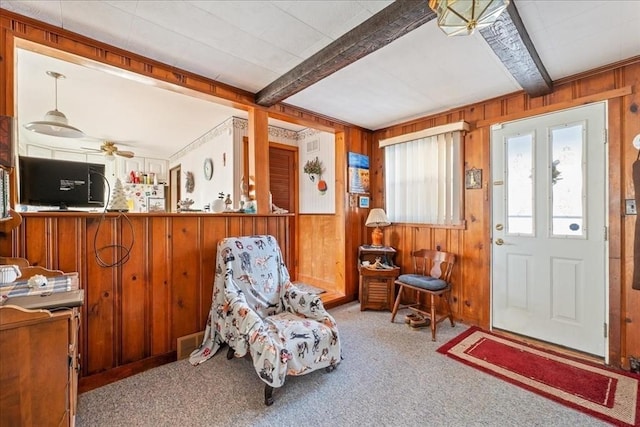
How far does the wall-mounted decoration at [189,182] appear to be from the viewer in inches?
205

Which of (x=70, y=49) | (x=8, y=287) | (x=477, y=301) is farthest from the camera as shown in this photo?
(x=477, y=301)

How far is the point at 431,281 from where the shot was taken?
287cm

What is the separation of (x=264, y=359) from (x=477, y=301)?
2.38m

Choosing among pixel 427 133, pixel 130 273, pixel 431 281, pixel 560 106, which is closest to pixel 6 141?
pixel 130 273

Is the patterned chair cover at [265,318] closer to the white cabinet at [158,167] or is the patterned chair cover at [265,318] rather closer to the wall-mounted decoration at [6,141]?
the wall-mounted decoration at [6,141]

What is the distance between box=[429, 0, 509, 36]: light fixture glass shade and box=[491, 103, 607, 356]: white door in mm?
1853

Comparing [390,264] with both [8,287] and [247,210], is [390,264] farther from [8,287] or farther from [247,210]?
[8,287]

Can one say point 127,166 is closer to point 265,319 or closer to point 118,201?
point 118,201

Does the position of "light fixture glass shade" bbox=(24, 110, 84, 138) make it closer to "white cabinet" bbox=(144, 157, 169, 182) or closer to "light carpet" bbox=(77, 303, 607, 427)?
"light carpet" bbox=(77, 303, 607, 427)

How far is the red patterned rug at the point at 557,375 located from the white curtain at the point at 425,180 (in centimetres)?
130

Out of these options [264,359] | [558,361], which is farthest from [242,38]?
[558,361]

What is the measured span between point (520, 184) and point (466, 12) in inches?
82.2

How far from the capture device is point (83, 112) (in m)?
3.52

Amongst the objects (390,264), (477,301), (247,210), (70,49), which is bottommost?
(477,301)
